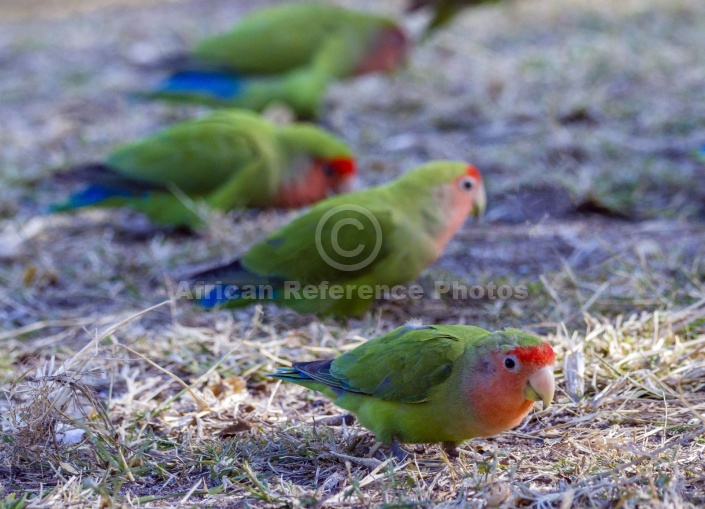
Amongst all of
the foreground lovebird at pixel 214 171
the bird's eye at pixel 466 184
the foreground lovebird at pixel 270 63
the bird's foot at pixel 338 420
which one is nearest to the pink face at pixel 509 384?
the bird's foot at pixel 338 420

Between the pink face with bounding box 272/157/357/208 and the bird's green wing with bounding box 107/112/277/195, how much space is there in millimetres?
186

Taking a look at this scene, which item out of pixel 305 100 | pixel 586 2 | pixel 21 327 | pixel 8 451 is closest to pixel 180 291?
pixel 21 327

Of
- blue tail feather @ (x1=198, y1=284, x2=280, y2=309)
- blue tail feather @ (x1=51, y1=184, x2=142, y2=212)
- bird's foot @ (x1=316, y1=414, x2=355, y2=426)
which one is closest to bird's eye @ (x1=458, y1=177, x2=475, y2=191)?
blue tail feather @ (x1=198, y1=284, x2=280, y2=309)

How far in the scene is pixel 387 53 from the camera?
6238mm

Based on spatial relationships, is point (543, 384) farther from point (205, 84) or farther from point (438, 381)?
point (205, 84)

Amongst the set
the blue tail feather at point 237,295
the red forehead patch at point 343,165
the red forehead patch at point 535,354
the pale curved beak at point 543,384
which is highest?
the red forehead patch at point 535,354

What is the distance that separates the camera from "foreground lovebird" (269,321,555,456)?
2.15 meters

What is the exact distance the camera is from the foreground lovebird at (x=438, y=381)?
215 centimetres

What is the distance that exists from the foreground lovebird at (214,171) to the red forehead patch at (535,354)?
8.08 feet

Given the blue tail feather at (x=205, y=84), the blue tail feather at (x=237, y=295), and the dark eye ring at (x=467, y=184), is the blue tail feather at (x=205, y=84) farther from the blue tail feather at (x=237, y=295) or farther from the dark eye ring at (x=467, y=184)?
the dark eye ring at (x=467, y=184)

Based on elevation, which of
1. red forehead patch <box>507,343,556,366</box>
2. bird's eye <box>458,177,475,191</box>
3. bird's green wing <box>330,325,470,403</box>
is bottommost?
bird's green wing <box>330,325,470,403</box>

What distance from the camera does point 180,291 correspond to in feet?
11.9

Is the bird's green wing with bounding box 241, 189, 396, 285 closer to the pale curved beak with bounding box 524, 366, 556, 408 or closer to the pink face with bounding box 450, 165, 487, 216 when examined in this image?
the pink face with bounding box 450, 165, 487, 216

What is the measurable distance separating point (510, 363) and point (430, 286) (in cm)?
140
